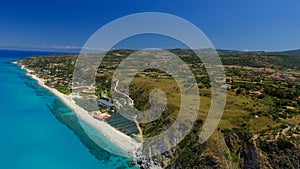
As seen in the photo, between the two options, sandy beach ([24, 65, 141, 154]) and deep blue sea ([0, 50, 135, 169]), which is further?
sandy beach ([24, 65, 141, 154])

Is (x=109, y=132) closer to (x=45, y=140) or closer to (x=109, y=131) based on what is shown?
(x=109, y=131)

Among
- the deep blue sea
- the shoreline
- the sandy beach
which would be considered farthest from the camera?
the sandy beach

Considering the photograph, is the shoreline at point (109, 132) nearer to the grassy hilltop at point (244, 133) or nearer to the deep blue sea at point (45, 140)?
the deep blue sea at point (45, 140)

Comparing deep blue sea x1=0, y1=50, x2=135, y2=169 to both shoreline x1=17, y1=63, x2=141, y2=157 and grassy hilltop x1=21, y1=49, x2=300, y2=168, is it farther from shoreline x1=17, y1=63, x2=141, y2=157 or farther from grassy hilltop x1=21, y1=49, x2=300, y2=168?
grassy hilltop x1=21, y1=49, x2=300, y2=168

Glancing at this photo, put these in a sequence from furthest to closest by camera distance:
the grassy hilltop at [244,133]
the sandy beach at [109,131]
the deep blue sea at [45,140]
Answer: the sandy beach at [109,131] → the deep blue sea at [45,140] → the grassy hilltop at [244,133]

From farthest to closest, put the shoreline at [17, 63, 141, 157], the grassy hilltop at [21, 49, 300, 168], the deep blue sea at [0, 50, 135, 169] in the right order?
1. the shoreline at [17, 63, 141, 157]
2. the deep blue sea at [0, 50, 135, 169]
3. the grassy hilltop at [21, 49, 300, 168]

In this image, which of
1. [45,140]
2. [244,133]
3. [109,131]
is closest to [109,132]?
[109,131]

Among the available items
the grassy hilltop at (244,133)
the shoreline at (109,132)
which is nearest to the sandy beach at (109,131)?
the shoreline at (109,132)

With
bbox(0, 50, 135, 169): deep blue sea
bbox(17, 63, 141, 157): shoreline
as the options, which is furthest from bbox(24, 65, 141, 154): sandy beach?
bbox(0, 50, 135, 169): deep blue sea

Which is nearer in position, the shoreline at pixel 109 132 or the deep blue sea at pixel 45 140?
the deep blue sea at pixel 45 140
